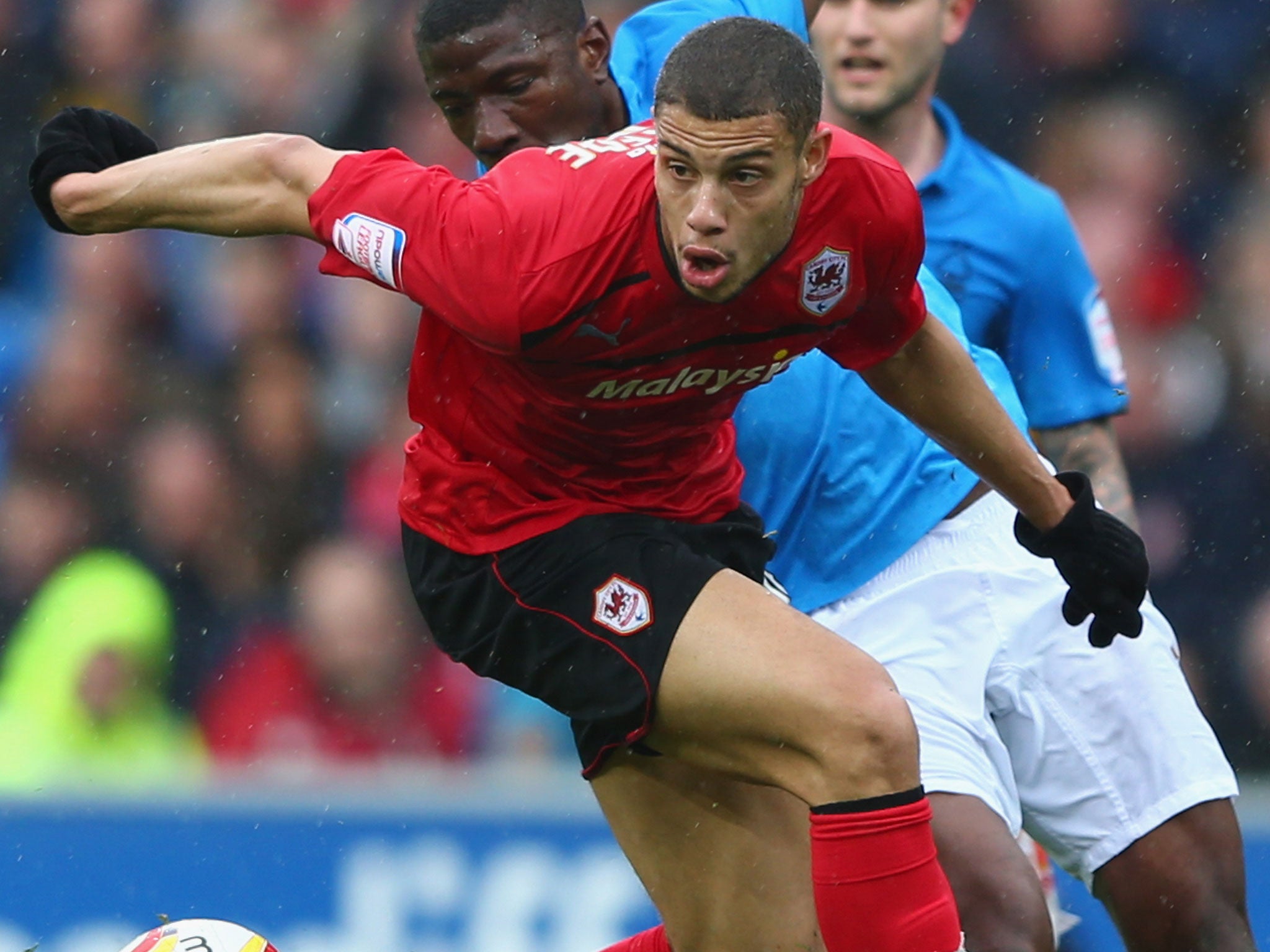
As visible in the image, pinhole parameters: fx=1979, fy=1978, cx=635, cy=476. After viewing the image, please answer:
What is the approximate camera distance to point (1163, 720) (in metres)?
3.75

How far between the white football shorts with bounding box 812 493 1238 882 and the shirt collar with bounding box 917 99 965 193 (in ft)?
3.17

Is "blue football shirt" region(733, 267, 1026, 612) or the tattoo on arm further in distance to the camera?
the tattoo on arm

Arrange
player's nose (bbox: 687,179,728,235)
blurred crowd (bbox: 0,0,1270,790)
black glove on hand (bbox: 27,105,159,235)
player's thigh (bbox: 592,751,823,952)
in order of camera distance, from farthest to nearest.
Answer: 1. blurred crowd (bbox: 0,0,1270,790)
2. player's thigh (bbox: 592,751,823,952)
3. black glove on hand (bbox: 27,105,159,235)
4. player's nose (bbox: 687,179,728,235)

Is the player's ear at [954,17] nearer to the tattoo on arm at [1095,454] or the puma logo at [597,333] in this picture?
the tattoo on arm at [1095,454]

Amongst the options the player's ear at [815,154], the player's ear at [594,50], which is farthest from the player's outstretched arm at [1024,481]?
the player's ear at [594,50]

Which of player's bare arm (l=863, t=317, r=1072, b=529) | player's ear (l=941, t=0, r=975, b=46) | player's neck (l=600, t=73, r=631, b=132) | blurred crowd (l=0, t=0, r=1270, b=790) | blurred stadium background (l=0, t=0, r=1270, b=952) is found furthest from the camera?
blurred crowd (l=0, t=0, r=1270, b=790)

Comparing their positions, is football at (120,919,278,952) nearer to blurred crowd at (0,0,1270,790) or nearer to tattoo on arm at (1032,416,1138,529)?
blurred crowd at (0,0,1270,790)

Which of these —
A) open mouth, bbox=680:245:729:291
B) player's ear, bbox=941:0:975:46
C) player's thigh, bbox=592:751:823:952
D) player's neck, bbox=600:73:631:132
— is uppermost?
player's ear, bbox=941:0:975:46

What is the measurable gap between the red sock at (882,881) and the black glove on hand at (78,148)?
1.56 m

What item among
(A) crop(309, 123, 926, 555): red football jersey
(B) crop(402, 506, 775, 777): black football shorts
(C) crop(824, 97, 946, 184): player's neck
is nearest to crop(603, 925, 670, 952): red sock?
(B) crop(402, 506, 775, 777): black football shorts

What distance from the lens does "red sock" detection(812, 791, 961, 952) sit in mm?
2869

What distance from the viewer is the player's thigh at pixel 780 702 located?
286 cm

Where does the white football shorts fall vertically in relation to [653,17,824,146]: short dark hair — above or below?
below

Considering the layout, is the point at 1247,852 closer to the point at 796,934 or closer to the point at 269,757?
the point at 796,934
